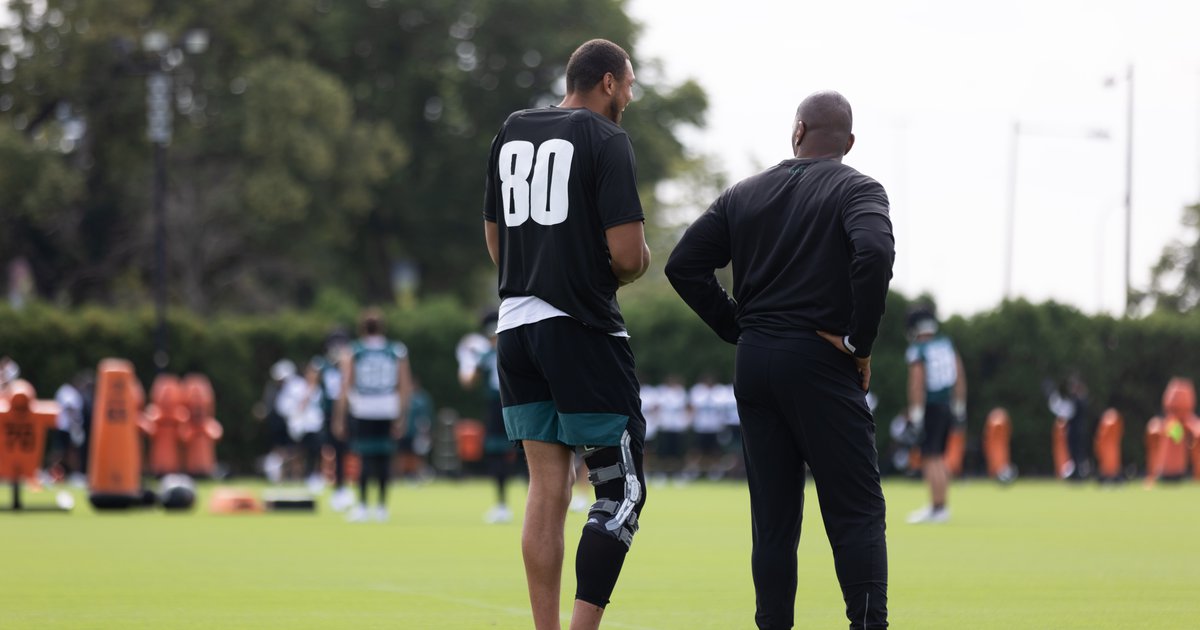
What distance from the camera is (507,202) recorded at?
6.54 meters

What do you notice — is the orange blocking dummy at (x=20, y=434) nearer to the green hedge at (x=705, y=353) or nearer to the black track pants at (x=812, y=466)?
the black track pants at (x=812, y=466)

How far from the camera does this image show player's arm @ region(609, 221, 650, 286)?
6.29 metres

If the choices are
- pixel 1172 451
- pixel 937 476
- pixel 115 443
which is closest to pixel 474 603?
pixel 937 476

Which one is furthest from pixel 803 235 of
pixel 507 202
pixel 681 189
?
pixel 681 189

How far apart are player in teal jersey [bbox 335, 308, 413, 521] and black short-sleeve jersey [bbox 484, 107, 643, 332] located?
12067 mm

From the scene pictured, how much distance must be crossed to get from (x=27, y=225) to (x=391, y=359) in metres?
29.0

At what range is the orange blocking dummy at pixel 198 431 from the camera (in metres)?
33.4

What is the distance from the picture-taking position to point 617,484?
20.7ft

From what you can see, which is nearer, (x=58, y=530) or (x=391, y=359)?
(x=58, y=530)

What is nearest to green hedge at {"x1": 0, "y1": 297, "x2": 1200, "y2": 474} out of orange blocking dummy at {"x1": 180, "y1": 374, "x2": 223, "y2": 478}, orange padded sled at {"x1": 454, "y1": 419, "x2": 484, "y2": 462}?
orange padded sled at {"x1": 454, "y1": 419, "x2": 484, "y2": 462}

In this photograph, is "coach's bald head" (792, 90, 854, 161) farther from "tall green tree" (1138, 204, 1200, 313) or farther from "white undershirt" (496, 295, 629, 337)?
"tall green tree" (1138, 204, 1200, 313)

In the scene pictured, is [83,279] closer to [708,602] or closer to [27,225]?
[27,225]

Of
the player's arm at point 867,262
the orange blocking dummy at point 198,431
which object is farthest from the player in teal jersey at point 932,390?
the orange blocking dummy at point 198,431

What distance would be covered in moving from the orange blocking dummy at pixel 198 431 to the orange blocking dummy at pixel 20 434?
42.9ft
